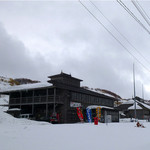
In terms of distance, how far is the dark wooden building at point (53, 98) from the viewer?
30922 millimetres

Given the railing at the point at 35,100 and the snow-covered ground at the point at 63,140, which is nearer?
the snow-covered ground at the point at 63,140

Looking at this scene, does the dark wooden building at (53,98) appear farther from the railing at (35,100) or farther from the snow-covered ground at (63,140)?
the snow-covered ground at (63,140)

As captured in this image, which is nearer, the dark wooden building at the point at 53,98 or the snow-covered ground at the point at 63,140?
the snow-covered ground at the point at 63,140

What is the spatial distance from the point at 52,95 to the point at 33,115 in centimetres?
520

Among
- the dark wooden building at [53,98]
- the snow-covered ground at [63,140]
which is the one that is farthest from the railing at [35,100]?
the snow-covered ground at [63,140]

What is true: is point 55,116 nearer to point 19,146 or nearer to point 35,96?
point 35,96

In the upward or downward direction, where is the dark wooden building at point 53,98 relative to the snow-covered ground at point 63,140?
upward

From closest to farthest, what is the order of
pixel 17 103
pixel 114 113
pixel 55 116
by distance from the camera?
1. pixel 55 116
2. pixel 17 103
3. pixel 114 113

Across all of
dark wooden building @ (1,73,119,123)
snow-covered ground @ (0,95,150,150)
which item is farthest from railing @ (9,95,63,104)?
snow-covered ground @ (0,95,150,150)

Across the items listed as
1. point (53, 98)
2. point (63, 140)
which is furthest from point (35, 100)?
point (63, 140)

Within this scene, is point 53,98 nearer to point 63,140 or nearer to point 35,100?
point 35,100

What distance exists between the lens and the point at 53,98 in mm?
30906

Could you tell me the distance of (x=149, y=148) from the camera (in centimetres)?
962

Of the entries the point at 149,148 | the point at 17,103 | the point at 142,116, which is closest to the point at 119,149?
the point at 149,148
